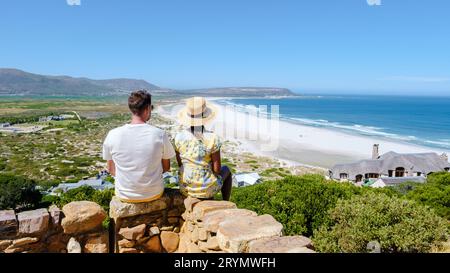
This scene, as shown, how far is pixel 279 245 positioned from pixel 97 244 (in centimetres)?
188

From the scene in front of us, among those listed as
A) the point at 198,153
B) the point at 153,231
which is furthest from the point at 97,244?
the point at 198,153

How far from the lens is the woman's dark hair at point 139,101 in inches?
122

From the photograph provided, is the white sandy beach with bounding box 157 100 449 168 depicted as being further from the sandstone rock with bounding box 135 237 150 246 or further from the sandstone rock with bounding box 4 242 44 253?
the sandstone rock with bounding box 4 242 44 253

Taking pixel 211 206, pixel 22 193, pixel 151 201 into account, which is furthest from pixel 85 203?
pixel 22 193

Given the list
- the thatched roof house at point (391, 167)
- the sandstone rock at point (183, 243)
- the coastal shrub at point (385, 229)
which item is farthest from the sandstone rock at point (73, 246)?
the thatched roof house at point (391, 167)

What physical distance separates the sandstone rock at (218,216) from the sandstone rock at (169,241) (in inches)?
25.6

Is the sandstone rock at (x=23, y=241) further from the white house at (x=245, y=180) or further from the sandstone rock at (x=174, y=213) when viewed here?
the white house at (x=245, y=180)

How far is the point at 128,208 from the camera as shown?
3.29 metres

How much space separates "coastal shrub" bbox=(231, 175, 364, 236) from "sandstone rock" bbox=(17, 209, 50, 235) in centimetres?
534

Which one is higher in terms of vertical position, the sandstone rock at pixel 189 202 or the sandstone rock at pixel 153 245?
the sandstone rock at pixel 189 202

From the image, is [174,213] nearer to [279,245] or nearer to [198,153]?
[198,153]

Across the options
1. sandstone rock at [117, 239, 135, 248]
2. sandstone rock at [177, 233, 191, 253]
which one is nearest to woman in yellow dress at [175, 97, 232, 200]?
sandstone rock at [177, 233, 191, 253]

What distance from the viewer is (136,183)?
324cm
